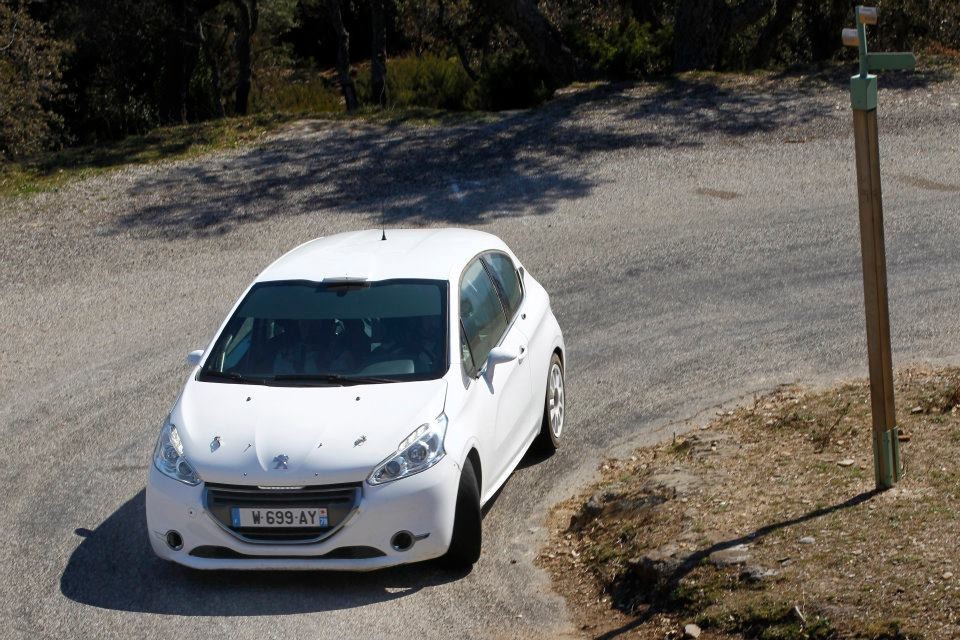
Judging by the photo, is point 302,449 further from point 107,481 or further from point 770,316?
point 770,316

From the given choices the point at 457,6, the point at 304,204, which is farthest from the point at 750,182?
the point at 457,6

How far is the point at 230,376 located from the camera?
24.1ft

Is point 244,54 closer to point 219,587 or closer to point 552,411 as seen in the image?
point 552,411

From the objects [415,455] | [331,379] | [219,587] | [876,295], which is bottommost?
[219,587]

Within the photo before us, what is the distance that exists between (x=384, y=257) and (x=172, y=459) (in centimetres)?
215

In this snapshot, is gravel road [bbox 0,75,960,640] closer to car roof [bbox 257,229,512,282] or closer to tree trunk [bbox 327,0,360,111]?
car roof [bbox 257,229,512,282]

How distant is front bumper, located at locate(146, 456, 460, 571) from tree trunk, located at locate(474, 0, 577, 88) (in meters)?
16.8

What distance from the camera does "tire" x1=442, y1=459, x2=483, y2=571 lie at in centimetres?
665

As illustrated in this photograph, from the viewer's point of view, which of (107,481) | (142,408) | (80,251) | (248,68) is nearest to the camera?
(107,481)

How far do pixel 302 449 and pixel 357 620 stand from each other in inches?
37.7

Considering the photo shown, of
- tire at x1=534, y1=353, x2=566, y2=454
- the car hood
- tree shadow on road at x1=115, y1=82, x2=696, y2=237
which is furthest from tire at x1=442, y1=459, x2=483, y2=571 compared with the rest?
tree shadow on road at x1=115, y1=82, x2=696, y2=237

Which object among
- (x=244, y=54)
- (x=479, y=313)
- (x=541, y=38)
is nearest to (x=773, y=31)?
(x=541, y=38)

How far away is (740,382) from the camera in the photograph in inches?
395

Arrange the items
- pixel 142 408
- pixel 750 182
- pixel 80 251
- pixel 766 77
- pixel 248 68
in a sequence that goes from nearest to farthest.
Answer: pixel 142 408 → pixel 80 251 → pixel 750 182 → pixel 766 77 → pixel 248 68
